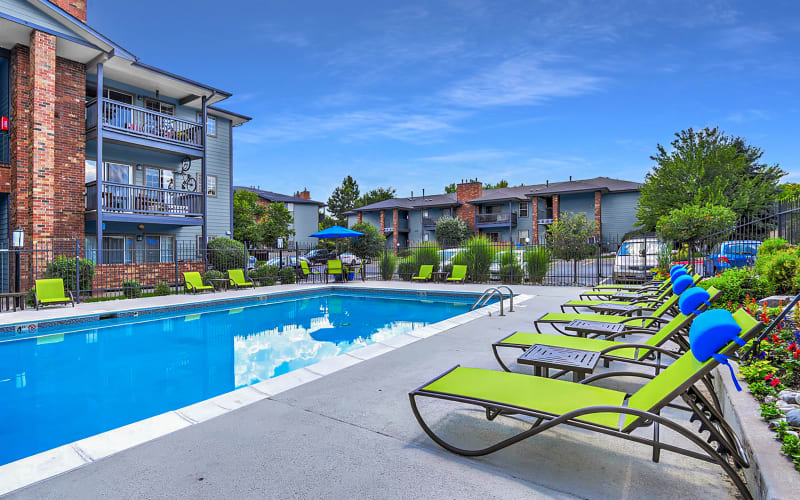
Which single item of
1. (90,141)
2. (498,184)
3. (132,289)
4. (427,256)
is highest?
(498,184)

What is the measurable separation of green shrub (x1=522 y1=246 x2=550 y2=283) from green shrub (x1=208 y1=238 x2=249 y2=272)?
36.2 ft

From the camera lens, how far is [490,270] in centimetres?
1555

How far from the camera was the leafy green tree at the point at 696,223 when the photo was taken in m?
12.4

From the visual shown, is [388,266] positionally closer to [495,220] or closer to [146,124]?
[146,124]

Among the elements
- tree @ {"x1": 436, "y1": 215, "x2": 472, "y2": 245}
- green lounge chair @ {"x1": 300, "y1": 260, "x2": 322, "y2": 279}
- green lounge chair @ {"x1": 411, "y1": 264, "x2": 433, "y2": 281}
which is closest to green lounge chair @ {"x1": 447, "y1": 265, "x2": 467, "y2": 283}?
green lounge chair @ {"x1": 411, "y1": 264, "x2": 433, "y2": 281}

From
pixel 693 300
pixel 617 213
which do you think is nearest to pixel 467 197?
pixel 617 213

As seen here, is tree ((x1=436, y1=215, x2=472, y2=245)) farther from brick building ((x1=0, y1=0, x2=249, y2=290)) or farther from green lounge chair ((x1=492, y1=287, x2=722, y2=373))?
green lounge chair ((x1=492, y1=287, x2=722, y2=373))

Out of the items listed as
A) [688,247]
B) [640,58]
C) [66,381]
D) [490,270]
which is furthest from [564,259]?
[66,381]

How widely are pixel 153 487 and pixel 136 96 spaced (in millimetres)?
18599

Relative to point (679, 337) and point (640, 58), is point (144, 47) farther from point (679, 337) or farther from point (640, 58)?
point (679, 337)

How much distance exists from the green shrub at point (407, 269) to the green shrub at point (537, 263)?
4.51m

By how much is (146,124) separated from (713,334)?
739 inches

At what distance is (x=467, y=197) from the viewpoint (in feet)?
121

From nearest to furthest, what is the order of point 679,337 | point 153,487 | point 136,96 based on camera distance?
point 153,487 < point 679,337 < point 136,96
